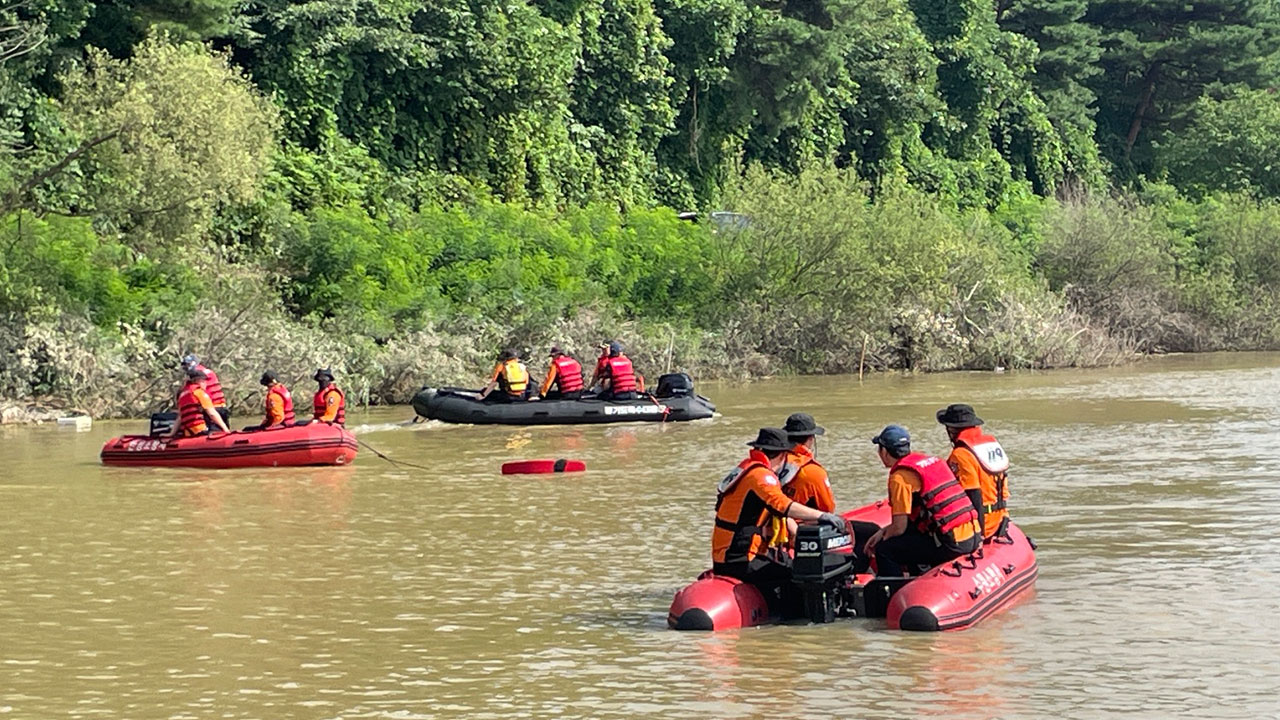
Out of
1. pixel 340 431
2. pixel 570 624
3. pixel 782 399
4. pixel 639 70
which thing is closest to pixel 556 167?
pixel 639 70

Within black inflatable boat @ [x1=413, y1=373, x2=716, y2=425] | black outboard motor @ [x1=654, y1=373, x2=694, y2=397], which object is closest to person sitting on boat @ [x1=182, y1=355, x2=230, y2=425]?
black inflatable boat @ [x1=413, y1=373, x2=716, y2=425]

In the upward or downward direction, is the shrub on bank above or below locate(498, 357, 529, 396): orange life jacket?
above

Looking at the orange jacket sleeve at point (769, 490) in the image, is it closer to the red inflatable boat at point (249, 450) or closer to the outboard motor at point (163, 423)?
the red inflatable boat at point (249, 450)

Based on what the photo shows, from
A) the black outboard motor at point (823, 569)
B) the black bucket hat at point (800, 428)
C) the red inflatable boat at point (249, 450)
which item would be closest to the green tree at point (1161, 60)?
the red inflatable boat at point (249, 450)

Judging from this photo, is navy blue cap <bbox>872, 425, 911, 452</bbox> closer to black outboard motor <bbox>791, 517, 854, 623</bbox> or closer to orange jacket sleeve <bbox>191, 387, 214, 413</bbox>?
black outboard motor <bbox>791, 517, 854, 623</bbox>

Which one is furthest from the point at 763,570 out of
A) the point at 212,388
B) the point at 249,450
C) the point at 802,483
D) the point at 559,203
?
the point at 559,203

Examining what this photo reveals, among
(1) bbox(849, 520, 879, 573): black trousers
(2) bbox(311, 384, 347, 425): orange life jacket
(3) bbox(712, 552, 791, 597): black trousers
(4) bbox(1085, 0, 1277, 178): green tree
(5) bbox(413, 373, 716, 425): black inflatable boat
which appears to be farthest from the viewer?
(4) bbox(1085, 0, 1277, 178): green tree

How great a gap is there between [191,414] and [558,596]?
10.9 meters

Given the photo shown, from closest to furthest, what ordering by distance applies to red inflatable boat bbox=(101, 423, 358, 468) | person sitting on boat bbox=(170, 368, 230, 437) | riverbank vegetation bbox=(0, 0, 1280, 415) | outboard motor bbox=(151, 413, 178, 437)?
red inflatable boat bbox=(101, 423, 358, 468)
person sitting on boat bbox=(170, 368, 230, 437)
outboard motor bbox=(151, 413, 178, 437)
riverbank vegetation bbox=(0, 0, 1280, 415)

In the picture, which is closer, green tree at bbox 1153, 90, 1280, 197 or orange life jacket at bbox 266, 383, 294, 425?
orange life jacket at bbox 266, 383, 294, 425

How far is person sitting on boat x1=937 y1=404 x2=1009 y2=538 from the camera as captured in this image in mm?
13184

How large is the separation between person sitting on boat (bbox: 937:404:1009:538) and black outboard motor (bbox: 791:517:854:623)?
3.49ft

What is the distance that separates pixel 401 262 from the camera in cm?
3662

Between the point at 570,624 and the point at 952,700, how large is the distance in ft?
10.9
